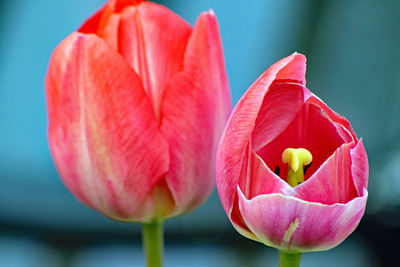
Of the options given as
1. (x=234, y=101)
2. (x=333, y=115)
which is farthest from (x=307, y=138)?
(x=234, y=101)

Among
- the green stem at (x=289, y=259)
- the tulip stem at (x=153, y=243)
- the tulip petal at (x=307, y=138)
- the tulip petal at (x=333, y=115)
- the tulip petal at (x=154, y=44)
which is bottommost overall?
the tulip stem at (x=153, y=243)

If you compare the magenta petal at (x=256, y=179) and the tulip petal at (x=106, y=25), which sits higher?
the tulip petal at (x=106, y=25)

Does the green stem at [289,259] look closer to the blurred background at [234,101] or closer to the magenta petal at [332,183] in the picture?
the magenta petal at [332,183]

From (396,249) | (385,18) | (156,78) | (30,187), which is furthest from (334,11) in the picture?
(156,78)

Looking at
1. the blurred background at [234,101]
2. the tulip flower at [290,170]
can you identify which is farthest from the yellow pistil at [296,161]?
the blurred background at [234,101]

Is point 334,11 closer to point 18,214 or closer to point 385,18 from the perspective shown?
point 385,18

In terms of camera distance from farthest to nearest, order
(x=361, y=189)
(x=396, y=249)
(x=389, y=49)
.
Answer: (x=389, y=49) → (x=396, y=249) → (x=361, y=189)

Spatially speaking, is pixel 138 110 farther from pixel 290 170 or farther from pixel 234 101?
pixel 234 101

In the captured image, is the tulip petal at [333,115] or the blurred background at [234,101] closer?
the tulip petal at [333,115]
